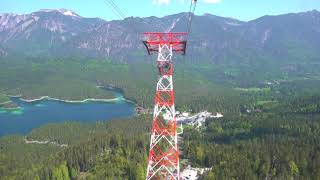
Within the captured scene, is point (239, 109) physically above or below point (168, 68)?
below

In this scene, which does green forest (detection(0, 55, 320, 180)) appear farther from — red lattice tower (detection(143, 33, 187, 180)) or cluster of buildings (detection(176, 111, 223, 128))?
red lattice tower (detection(143, 33, 187, 180))

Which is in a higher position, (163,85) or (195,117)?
(163,85)

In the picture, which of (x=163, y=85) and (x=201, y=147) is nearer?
(x=163, y=85)

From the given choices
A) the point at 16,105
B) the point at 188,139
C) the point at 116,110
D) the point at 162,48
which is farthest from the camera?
the point at 16,105

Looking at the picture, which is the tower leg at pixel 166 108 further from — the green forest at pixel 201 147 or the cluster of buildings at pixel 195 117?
the cluster of buildings at pixel 195 117

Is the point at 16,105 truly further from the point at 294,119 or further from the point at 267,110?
the point at 294,119

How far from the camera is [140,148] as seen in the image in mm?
82625

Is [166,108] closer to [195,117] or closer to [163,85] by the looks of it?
[163,85]

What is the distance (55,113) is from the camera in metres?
155

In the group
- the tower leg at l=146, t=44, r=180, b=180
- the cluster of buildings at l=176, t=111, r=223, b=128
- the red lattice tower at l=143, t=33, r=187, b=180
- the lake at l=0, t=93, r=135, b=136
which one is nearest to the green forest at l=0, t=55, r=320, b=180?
the cluster of buildings at l=176, t=111, r=223, b=128

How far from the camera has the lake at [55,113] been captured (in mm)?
135375

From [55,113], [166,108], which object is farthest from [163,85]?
[55,113]

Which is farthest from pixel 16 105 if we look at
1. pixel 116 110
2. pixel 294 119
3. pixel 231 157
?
pixel 231 157

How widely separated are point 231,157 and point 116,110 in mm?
89368
